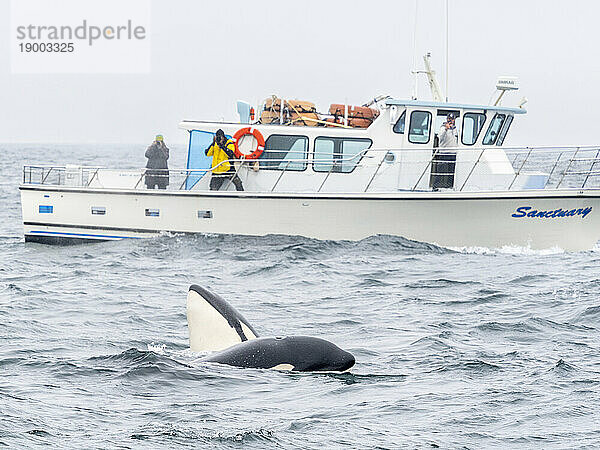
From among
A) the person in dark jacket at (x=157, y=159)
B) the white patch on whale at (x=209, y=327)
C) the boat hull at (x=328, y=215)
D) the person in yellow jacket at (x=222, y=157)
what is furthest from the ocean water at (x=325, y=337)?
the person in dark jacket at (x=157, y=159)

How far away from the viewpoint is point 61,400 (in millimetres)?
8180

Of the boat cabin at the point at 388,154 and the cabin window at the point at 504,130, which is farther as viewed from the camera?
the cabin window at the point at 504,130

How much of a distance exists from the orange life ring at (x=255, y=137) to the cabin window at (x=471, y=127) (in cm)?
439

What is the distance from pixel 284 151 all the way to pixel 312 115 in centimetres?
145

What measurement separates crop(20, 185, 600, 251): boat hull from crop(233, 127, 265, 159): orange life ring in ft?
3.85

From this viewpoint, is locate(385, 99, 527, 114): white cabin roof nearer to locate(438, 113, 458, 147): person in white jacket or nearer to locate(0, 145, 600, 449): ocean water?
locate(438, 113, 458, 147): person in white jacket

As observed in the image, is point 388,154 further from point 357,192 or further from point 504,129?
point 504,129

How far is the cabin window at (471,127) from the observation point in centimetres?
2102

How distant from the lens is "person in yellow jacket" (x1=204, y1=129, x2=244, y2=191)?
20641 millimetres

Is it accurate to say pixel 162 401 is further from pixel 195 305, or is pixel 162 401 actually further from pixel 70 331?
pixel 70 331

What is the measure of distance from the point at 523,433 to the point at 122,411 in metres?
3.17

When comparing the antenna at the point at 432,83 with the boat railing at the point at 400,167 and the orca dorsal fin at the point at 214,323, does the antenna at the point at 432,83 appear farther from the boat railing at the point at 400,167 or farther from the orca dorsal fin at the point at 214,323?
the orca dorsal fin at the point at 214,323

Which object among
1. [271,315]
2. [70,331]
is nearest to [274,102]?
[271,315]

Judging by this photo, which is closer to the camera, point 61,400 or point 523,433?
point 523,433
